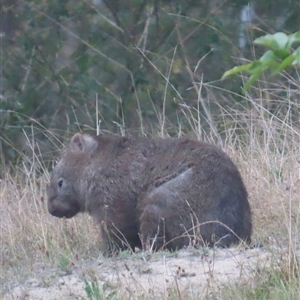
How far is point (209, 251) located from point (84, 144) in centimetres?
182

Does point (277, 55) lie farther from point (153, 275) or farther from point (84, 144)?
point (84, 144)

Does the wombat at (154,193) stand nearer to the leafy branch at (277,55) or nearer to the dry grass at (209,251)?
the dry grass at (209,251)

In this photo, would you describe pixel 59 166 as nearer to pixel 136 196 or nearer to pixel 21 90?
pixel 136 196

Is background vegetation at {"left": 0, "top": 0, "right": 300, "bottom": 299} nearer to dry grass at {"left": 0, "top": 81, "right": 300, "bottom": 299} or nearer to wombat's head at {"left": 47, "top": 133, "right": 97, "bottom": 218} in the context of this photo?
dry grass at {"left": 0, "top": 81, "right": 300, "bottom": 299}

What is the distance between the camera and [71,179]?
7.48 meters

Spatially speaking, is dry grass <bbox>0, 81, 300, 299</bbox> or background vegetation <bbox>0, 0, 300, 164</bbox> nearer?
dry grass <bbox>0, 81, 300, 299</bbox>

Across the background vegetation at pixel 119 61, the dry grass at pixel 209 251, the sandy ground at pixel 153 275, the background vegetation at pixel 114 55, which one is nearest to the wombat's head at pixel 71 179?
the dry grass at pixel 209 251

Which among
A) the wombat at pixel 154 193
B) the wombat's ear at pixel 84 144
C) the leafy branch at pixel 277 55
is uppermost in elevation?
the leafy branch at pixel 277 55

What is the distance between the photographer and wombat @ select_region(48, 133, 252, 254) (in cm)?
664

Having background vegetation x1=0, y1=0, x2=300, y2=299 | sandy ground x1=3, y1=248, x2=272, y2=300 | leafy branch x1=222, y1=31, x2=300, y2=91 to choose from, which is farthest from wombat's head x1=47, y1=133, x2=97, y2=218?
leafy branch x1=222, y1=31, x2=300, y2=91

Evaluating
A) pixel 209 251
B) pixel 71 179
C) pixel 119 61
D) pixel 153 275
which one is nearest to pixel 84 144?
pixel 71 179

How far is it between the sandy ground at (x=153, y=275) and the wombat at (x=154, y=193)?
23cm

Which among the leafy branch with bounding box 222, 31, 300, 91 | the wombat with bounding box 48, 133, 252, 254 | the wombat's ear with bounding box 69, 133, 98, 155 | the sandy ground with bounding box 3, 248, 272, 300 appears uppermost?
the leafy branch with bounding box 222, 31, 300, 91

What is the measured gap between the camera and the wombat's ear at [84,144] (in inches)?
295
